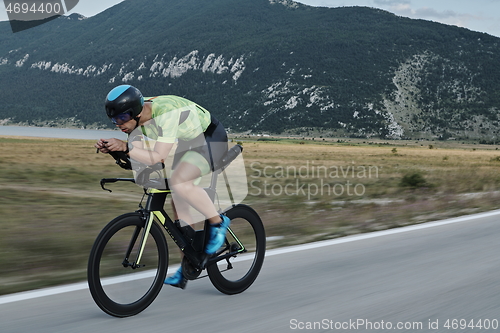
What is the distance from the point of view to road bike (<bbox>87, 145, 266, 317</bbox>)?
366cm

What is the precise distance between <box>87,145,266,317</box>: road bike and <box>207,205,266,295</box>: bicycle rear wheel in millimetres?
12

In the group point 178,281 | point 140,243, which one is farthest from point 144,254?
point 178,281

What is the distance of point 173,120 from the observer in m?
3.80

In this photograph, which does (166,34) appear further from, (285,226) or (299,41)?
(285,226)

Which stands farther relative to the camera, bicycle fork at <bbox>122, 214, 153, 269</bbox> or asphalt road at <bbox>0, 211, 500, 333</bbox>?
bicycle fork at <bbox>122, 214, 153, 269</bbox>

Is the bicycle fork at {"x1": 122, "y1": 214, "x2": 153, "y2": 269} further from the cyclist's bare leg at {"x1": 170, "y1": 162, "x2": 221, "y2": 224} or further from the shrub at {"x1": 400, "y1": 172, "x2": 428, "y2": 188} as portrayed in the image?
the shrub at {"x1": 400, "y1": 172, "x2": 428, "y2": 188}

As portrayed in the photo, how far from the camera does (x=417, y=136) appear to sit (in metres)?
116

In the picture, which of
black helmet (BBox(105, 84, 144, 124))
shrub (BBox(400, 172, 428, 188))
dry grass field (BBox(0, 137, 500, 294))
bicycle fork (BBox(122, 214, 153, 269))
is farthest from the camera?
shrub (BBox(400, 172, 428, 188))

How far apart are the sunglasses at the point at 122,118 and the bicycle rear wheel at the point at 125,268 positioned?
2.14 feet

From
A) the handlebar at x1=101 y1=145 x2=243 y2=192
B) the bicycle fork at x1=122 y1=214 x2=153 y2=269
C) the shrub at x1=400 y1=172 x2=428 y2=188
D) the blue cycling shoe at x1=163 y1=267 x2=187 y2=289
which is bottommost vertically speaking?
the shrub at x1=400 y1=172 x2=428 y2=188

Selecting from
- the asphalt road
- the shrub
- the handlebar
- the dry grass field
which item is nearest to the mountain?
the shrub

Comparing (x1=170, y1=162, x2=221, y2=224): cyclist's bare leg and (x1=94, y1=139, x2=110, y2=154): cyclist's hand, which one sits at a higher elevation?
(x1=94, y1=139, x2=110, y2=154): cyclist's hand

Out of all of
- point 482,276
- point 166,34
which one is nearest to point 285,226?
point 482,276

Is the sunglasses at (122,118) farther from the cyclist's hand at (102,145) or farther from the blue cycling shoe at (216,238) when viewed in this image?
Result: the blue cycling shoe at (216,238)
